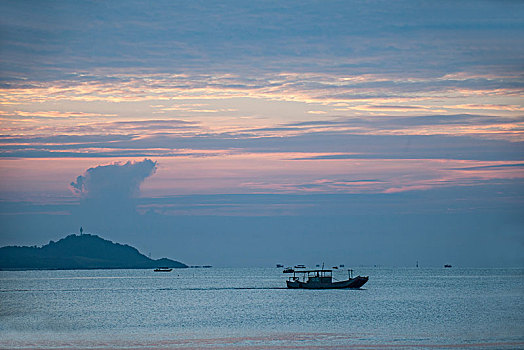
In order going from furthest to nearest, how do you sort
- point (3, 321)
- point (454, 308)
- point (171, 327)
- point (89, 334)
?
point (454, 308) < point (3, 321) < point (171, 327) < point (89, 334)

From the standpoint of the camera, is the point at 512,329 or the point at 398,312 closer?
the point at 512,329

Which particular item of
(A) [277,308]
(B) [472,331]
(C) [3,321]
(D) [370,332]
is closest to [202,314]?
(A) [277,308]

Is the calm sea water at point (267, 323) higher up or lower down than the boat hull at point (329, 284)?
lower down

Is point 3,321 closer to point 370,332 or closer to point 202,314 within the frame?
point 202,314

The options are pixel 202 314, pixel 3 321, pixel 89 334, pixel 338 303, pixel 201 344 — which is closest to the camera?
pixel 201 344

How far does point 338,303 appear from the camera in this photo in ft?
423

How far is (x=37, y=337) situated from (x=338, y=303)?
65337mm

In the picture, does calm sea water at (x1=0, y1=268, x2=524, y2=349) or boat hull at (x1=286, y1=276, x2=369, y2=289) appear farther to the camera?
boat hull at (x1=286, y1=276, x2=369, y2=289)

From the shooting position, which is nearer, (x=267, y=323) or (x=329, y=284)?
(x=267, y=323)

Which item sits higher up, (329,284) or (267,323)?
(329,284)

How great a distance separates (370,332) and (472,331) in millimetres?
10479

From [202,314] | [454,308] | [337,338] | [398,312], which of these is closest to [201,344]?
[337,338]

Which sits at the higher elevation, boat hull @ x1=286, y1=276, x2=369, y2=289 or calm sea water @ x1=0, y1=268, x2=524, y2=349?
boat hull @ x1=286, y1=276, x2=369, y2=289

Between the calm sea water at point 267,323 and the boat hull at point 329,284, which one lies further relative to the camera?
the boat hull at point 329,284
